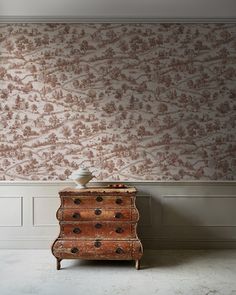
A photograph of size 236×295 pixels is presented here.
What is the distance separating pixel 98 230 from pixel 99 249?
19 cm

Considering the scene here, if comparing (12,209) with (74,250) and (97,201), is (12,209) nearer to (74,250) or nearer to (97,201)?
(74,250)

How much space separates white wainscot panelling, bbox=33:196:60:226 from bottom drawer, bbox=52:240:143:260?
76cm

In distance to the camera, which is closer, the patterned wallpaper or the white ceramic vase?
the white ceramic vase

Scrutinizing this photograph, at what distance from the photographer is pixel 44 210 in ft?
14.2

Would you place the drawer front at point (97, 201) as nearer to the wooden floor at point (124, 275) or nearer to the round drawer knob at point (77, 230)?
the round drawer knob at point (77, 230)

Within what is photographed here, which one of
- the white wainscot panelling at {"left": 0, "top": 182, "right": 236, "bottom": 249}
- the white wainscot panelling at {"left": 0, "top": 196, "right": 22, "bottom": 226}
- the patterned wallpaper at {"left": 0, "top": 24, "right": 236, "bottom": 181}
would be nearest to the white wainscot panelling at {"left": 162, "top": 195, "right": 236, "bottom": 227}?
the white wainscot panelling at {"left": 0, "top": 182, "right": 236, "bottom": 249}

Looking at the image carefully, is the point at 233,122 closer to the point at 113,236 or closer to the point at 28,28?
the point at 113,236

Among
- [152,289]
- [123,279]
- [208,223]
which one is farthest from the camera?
[208,223]

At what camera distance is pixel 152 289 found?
3035 mm

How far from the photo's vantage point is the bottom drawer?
355 cm

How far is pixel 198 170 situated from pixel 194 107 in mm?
803

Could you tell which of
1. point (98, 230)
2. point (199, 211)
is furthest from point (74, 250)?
point (199, 211)

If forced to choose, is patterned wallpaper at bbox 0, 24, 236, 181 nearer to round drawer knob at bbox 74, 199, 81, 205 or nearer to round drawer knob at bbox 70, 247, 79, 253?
round drawer knob at bbox 74, 199, 81, 205

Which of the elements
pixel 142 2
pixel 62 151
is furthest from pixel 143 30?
pixel 62 151
